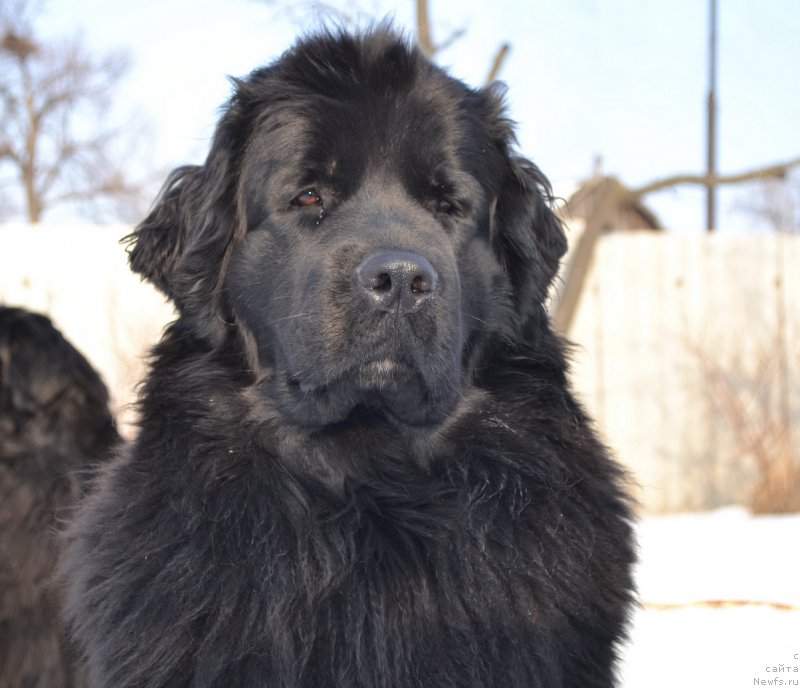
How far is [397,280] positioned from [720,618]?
8.42 feet

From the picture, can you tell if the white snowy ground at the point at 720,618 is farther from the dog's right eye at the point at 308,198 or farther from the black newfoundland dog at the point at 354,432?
the dog's right eye at the point at 308,198

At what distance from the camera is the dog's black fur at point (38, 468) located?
352cm

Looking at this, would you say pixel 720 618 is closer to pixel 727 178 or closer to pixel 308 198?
pixel 308 198

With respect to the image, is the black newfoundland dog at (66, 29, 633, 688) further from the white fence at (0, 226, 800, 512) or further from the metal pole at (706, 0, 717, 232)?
the metal pole at (706, 0, 717, 232)

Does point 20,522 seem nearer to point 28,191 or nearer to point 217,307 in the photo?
point 217,307

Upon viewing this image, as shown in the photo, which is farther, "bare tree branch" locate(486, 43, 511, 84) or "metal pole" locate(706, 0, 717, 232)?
"metal pole" locate(706, 0, 717, 232)

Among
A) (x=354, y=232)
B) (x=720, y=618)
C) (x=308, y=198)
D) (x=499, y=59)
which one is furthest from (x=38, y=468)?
(x=499, y=59)

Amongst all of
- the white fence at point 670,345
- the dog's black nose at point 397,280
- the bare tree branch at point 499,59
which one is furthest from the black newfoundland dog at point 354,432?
the white fence at point 670,345

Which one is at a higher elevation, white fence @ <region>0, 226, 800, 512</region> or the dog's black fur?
white fence @ <region>0, 226, 800, 512</region>

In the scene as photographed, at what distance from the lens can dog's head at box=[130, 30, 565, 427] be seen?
2.54m

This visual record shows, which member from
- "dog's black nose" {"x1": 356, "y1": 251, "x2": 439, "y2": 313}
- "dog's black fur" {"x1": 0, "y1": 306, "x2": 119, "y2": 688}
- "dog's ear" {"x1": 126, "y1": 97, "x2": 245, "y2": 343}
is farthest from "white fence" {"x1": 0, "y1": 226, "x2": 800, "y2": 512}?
"dog's black nose" {"x1": 356, "y1": 251, "x2": 439, "y2": 313}

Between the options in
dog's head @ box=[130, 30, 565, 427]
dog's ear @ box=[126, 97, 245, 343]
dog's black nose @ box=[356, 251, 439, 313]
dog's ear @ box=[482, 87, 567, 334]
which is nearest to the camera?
dog's black nose @ box=[356, 251, 439, 313]

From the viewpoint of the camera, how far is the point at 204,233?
9.77 feet

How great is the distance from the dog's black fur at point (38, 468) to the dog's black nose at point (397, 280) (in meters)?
1.57
